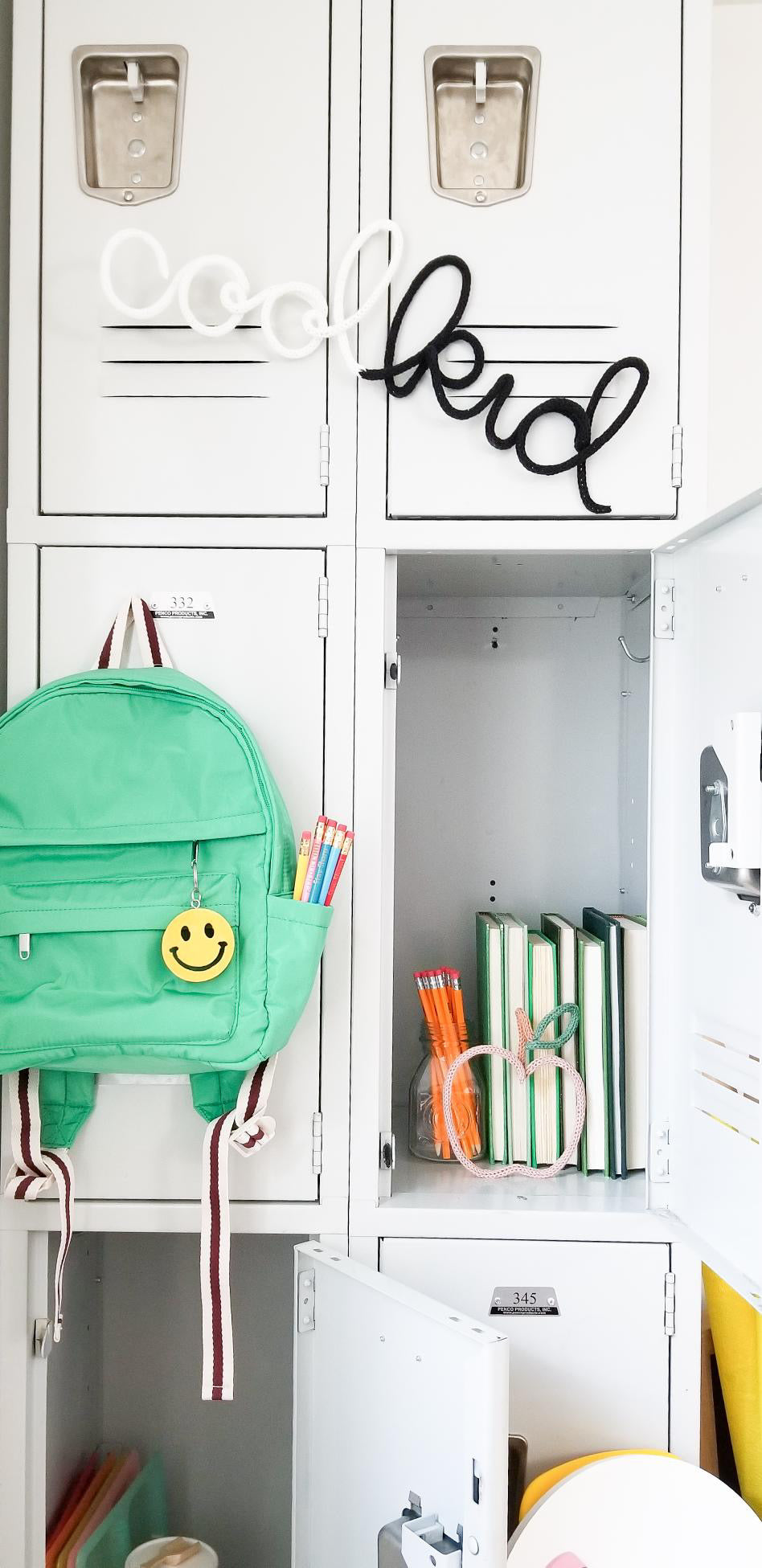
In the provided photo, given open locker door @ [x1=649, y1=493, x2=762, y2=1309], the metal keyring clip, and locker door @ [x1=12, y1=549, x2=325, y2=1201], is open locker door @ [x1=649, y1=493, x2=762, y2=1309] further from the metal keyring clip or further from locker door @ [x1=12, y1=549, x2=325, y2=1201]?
the metal keyring clip

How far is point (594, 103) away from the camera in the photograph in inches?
48.5

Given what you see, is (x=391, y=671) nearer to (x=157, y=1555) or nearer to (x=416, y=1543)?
(x=416, y=1543)

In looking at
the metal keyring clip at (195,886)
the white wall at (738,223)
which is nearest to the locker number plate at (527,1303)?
the metal keyring clip at (195,886)

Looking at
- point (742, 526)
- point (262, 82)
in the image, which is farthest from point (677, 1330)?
point (262, 82)

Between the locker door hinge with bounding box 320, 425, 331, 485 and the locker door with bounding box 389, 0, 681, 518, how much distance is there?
76 mm

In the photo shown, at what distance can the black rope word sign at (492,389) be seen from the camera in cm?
121

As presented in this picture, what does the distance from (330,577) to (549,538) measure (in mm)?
259

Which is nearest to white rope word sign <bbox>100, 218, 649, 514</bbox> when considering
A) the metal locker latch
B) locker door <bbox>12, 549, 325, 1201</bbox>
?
locker door <bbox>12, 549, 325, 1201</bbox>

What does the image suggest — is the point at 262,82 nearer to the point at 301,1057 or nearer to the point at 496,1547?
the point at 301,1057

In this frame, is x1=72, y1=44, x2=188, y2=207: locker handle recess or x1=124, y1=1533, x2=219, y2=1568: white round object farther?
x1=124, y1=1533, x2=219, y2=1568: white round object

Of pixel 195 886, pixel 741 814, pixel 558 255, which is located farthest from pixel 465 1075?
pixel 558 255

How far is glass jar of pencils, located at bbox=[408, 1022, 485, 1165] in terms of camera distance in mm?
1425

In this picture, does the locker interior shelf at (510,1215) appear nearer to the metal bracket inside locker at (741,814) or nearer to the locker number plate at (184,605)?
the metal bracket inside locker at (741,814)

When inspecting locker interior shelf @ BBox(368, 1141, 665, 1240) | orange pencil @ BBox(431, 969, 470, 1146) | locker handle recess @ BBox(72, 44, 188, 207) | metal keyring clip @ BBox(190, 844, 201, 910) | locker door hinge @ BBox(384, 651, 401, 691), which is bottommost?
→ locker interior shelf @ BBox(368, 1141, 665, 1240)
